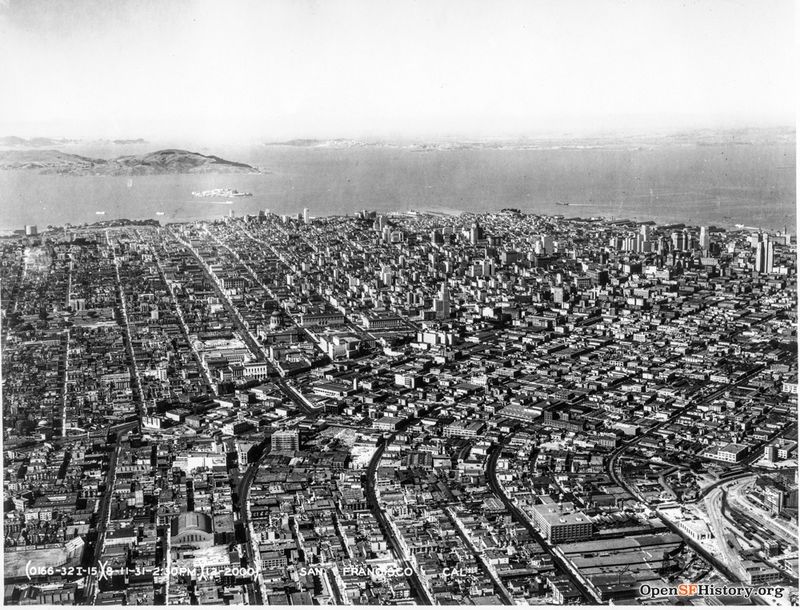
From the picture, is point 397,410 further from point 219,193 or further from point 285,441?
point 219,193

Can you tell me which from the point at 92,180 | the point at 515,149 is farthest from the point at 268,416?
the point at 515,149

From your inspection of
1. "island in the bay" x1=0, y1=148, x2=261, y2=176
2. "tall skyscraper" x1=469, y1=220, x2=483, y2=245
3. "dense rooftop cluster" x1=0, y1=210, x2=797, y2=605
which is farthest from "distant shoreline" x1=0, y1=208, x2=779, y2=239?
"island in the bay" x1=0, y1=148, x2=261, y2=176

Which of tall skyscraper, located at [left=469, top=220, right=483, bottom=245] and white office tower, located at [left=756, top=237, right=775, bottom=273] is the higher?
tall skyscraper, located at [left=469, top=220, right=483, bottom=245]

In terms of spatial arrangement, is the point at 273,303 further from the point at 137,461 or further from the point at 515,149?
the point at 515,149

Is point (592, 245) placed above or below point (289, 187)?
below

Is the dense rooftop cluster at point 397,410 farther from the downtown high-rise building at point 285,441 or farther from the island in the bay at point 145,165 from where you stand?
the island in the bay at point 145,165

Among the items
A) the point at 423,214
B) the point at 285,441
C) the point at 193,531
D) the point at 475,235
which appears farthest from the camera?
the point at 475,235

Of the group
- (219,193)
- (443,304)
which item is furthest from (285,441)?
(443,304)

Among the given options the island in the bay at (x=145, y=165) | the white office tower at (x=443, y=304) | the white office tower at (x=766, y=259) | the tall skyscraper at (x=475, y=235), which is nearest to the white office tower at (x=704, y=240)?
the white office tower at (x=766, y=259)

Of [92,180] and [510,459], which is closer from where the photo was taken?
[510,459]

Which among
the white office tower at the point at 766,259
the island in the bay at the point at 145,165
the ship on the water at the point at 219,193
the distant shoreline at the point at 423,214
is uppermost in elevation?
the island in the bay at the point at 145,165

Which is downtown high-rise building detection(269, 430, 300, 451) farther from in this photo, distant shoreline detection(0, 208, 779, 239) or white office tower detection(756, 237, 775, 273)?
white office tower detection(756, 237, 775, 273)
